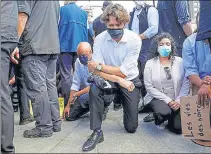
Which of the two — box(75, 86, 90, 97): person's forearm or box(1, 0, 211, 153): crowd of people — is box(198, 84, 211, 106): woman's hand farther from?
box(75, 86, 90, 97): person's forearm

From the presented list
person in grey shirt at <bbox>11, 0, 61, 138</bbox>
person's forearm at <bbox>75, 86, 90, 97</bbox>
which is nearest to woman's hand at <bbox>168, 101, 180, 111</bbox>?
person's forearm at <bbox>75, 86, 90, 97</bbox>

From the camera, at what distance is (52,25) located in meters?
3.11

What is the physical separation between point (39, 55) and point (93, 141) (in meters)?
1.00

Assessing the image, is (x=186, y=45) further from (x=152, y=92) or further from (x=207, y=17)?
(x=207, y=17)

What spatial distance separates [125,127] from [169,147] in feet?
2.03

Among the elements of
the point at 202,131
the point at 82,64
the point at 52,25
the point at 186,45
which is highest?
the point at 52,25

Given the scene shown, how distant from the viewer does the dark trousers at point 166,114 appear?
3.10 meters

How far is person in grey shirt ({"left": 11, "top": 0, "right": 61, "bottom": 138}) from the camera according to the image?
115 inches

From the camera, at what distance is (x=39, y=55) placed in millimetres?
2986

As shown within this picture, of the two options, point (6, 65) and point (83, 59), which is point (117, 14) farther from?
point (6, 65)

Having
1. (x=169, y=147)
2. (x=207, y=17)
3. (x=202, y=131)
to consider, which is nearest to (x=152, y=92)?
(x=169, y=147)

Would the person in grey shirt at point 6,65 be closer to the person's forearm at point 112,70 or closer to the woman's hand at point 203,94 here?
the person's forearm at point 112,70

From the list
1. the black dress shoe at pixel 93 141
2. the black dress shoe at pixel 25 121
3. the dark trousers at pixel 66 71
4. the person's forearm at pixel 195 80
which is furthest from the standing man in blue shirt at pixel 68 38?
the person's forearm at pixel 195 80

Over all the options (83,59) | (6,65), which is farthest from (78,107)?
(6,65)
